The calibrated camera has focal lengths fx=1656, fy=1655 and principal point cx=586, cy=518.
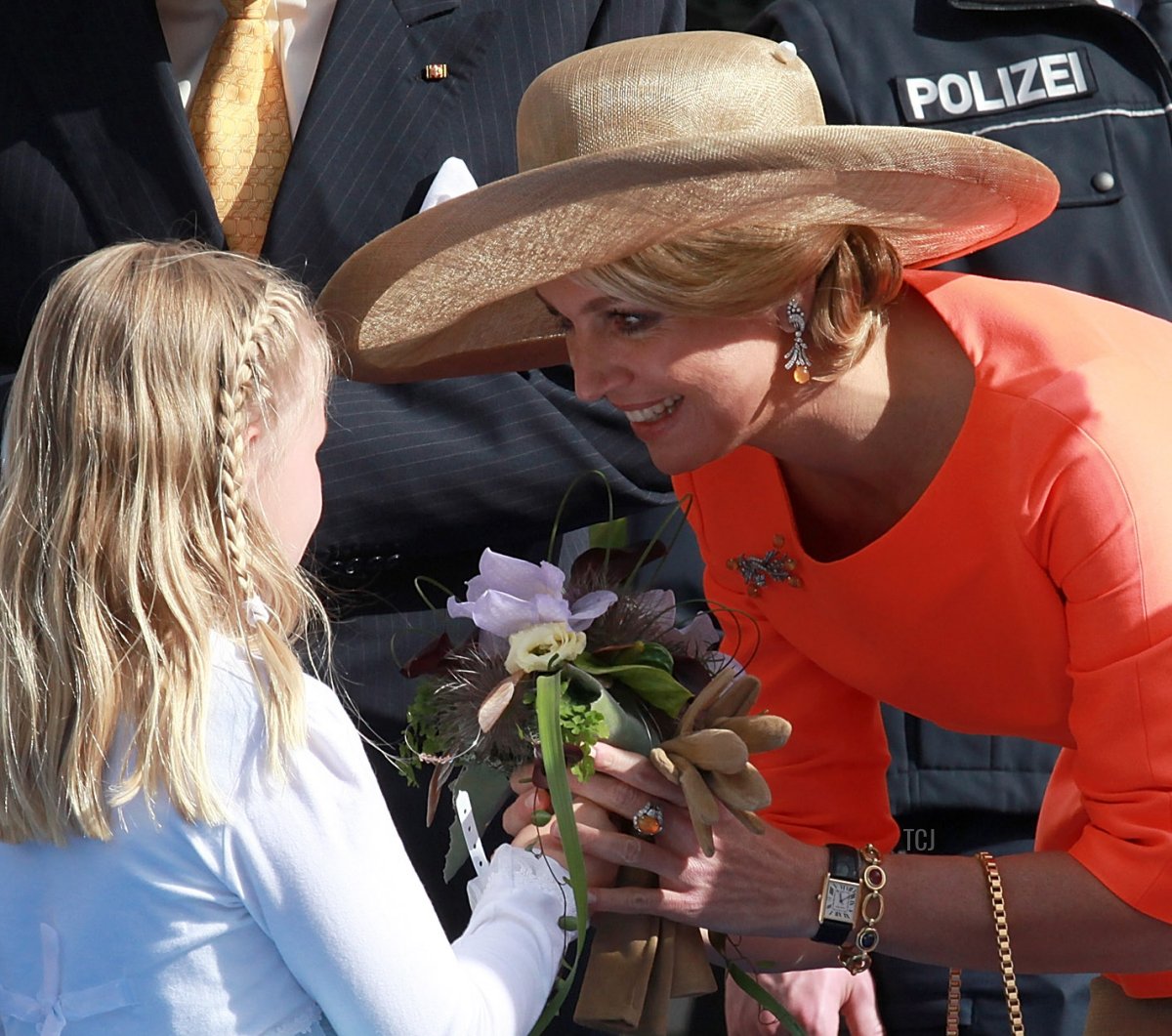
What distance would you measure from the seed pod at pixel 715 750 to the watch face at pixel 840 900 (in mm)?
280

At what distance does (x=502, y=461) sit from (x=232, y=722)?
64cm

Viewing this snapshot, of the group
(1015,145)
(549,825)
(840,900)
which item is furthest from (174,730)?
(1015,145)

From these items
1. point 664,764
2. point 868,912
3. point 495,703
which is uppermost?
point 495,703

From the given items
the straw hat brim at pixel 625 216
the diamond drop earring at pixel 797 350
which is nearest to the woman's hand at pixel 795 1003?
the diamond drop earring at pixel 797 350

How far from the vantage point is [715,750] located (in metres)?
1.77

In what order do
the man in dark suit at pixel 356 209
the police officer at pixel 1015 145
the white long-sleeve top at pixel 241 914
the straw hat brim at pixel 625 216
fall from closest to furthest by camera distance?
the white long-sleeve top at pixel 241 914 → the straw hat brim at pixel 625 216 → the man in dark suit at pixel 356 209 → the police officer at pixel 1015 145

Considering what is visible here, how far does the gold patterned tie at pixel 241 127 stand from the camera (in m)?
2.20

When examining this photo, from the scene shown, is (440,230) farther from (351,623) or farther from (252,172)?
(351,623)

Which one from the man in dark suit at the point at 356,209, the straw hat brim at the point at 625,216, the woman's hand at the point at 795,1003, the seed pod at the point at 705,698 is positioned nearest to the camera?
the straw hat brim at the point at 625,216

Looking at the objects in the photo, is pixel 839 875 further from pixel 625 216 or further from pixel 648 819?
pixel 625 216

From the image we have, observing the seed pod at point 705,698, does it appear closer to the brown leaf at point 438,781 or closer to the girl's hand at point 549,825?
the girl's hand at point 549,825

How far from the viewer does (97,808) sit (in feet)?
5.11

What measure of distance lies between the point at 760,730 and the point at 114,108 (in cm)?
119

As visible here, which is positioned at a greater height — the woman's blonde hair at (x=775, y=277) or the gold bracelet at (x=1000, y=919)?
the woman's blonde hair at (x=775, y=277)
